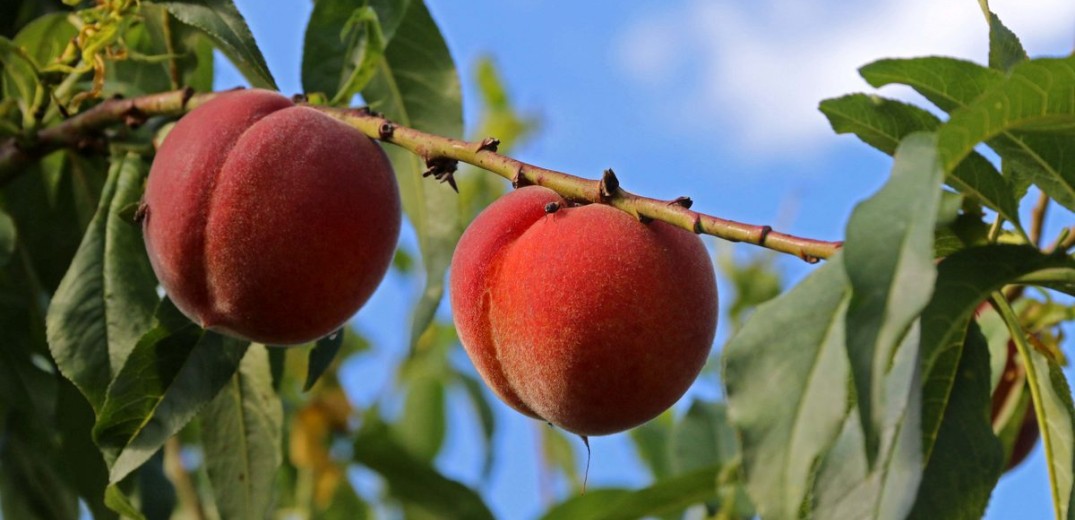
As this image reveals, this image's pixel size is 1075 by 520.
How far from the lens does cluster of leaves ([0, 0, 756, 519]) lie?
166 centimetres

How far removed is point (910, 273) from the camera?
36.4 inches

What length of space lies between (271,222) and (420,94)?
642 mm

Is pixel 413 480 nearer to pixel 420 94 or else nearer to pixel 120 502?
pixel 420 94

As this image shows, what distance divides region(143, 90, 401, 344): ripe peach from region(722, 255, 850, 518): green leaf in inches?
23.3

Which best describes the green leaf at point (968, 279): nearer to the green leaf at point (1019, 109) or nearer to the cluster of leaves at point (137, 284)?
the green leaf at point (1019, 109)

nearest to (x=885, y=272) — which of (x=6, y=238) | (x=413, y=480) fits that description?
(x=6, y=238)

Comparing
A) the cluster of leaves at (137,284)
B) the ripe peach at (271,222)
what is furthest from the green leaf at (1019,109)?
the cluster of leaves at (137,284)

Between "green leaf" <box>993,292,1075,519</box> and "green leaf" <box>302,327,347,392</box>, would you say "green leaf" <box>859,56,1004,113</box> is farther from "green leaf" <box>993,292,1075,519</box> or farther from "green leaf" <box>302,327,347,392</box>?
"green leaf" <box>302,327,347,392</box>

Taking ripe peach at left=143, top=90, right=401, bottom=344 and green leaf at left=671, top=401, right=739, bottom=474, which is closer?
ripe peach at left=143, top=90, right=401, bottom=344

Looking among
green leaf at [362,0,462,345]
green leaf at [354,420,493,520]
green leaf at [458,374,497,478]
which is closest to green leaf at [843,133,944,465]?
green leaf at [362,0,462,345]

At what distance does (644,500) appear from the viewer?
2.22 metres

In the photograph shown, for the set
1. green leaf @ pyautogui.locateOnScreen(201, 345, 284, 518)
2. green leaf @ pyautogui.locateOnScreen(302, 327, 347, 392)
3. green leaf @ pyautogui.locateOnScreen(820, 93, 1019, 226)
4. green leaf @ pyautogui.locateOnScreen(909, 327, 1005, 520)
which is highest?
green leaf @ pyautogui.locateOnScreen(820, 93, 1019, 226)

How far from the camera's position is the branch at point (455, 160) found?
116cm

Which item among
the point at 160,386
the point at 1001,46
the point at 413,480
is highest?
the point at 1001,46
